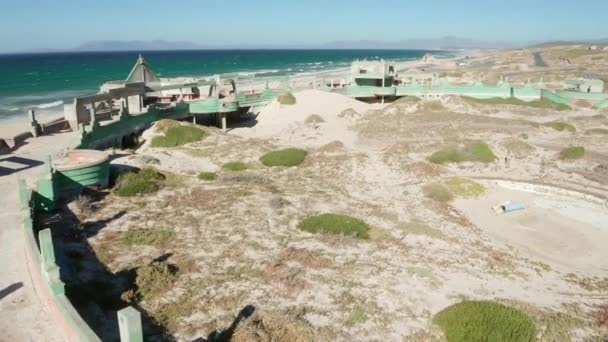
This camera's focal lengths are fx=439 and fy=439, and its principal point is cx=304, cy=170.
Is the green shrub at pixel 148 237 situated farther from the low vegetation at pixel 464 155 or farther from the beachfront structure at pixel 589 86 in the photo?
the beachfront structure at pixel 589 86

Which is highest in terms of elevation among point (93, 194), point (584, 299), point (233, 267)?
point (93, 194)

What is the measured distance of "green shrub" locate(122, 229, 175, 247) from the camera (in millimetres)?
14693

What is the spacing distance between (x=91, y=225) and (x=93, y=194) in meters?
3.08

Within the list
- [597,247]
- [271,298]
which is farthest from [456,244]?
[271,298]

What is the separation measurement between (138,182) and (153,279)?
8.39 metres

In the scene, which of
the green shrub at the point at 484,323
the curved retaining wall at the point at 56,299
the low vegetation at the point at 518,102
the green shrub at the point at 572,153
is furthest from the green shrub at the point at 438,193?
the low vegetation at the point at 518,102

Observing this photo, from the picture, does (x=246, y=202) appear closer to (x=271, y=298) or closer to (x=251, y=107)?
(x=271, y=298)

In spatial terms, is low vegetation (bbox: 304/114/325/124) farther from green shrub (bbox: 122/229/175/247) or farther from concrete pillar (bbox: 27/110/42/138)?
green shrub (bbox: 122/229/175/247)

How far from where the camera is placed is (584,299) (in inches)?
514

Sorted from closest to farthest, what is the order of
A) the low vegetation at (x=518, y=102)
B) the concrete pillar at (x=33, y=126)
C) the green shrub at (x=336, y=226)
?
1. the green shrub at (x=336, y=226)
2. the concrete pillar at (x=33, y=126)
3. the low vegetation at (x=518, y=102)

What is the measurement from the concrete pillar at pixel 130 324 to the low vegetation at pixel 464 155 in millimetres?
23222

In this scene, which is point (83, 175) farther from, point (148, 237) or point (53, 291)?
point (53, 291)

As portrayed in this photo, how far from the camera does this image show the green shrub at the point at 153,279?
11.8m

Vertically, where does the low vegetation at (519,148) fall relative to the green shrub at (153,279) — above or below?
above
